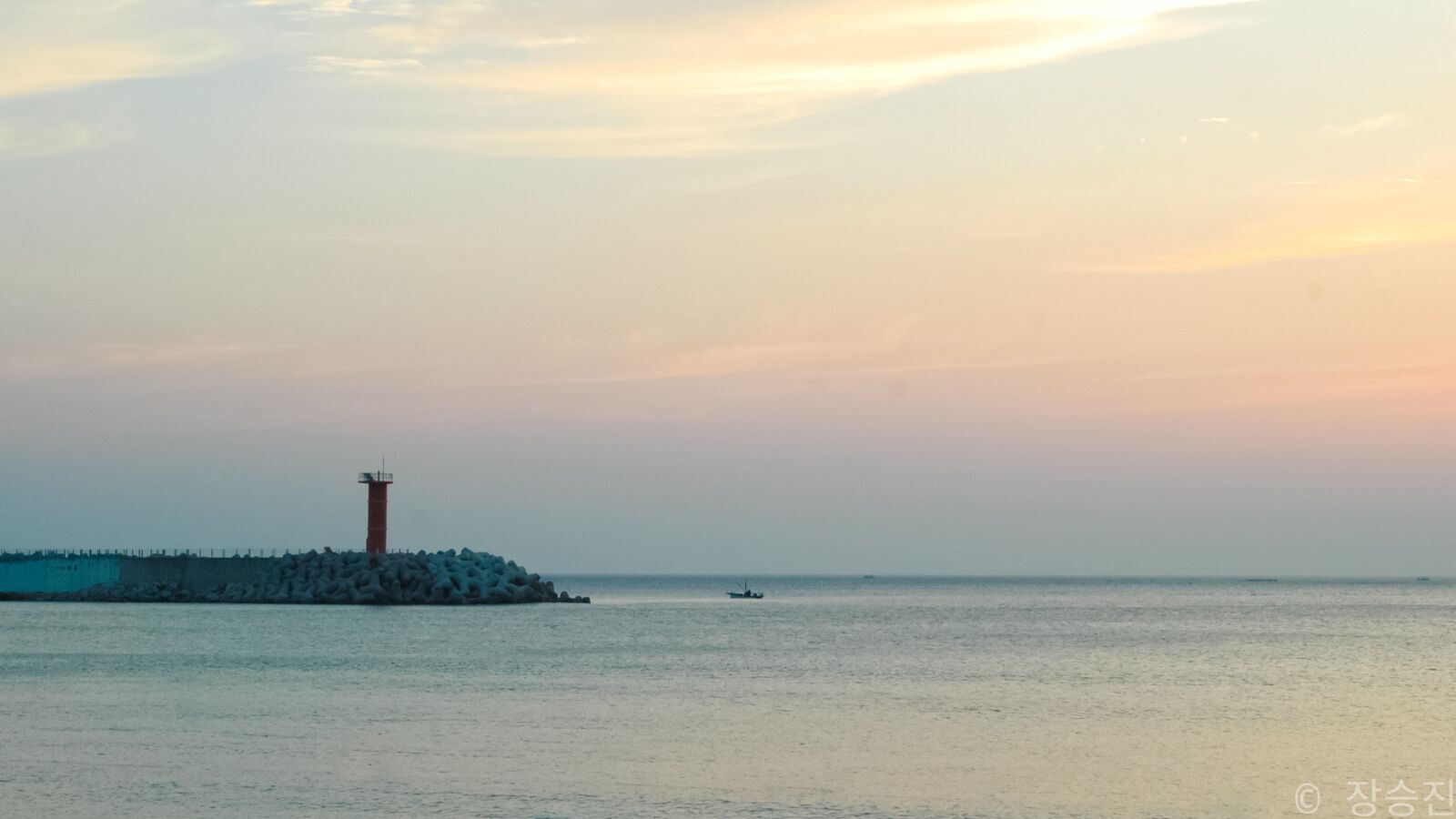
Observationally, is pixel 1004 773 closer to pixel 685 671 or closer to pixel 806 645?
pixel 685 671

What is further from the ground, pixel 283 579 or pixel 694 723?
pixel 283 579

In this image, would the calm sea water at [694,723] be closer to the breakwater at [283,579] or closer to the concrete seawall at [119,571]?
the breakwater at [283,579]

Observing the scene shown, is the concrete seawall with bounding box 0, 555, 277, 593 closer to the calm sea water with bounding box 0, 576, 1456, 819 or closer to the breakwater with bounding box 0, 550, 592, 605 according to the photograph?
the breakwater with bounding box 0, 550, 592, 605

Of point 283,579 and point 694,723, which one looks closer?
point 694,723

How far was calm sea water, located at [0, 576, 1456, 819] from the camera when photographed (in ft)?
81.9

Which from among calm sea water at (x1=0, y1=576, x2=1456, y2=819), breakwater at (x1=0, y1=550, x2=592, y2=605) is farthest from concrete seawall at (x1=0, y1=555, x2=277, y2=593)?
calm sea water at (x1=0, y1=576, x2=1456, y2=819)

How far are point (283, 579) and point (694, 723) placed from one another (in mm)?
60596

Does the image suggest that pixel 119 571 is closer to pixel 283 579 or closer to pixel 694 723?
pixel 283 579

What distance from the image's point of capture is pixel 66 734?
102ft

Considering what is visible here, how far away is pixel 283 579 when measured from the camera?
295ft

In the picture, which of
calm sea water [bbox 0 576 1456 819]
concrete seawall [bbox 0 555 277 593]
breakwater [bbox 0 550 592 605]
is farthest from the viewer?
concrete seawall [bbox 0 555 277 593]

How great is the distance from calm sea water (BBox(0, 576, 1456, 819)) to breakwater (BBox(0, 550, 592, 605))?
1894 centimetres

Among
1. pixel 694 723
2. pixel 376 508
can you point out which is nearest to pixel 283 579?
pixel 376 508

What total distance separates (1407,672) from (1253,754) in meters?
22.1
